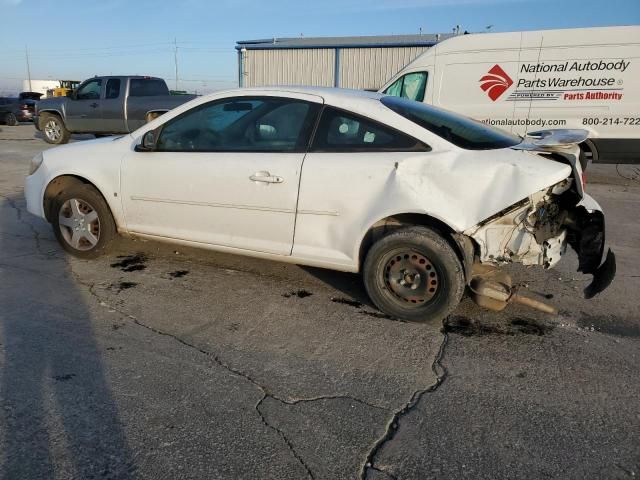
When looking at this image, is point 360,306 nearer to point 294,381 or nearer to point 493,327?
point 493,327

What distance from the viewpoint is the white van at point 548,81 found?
28.6ft

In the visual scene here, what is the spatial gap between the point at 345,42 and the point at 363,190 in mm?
26478

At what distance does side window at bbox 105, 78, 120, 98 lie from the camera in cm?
1355

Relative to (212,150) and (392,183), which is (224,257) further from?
(392,183)

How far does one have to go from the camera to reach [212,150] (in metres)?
4.12

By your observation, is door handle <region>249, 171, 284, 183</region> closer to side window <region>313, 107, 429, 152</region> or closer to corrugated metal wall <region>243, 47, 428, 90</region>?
side window <region>313, 107, 429, 152</region>

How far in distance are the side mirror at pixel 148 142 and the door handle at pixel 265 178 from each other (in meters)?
1.07

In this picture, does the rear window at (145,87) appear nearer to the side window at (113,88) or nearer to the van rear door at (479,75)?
the side window at (113,88)

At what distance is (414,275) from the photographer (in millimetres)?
3613

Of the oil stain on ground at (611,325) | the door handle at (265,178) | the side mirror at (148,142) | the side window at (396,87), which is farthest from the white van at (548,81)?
the side mirror at (148,142)

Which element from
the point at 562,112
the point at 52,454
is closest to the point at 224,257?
the point at 52,454

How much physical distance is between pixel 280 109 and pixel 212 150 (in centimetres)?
67

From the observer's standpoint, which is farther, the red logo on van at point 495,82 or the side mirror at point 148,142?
the red logo on van at point 495,82

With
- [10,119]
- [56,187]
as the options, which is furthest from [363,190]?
[10,119]
